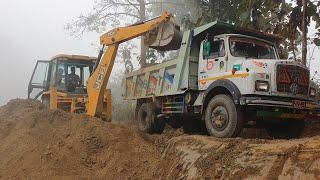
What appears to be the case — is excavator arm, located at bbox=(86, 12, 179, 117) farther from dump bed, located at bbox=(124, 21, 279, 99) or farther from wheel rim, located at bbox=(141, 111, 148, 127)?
wheel rim, located at bbox=(141, 111, 148, 127)

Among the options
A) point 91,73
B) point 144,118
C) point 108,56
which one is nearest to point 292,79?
point 144,118

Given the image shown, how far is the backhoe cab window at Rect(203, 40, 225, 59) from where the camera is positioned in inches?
406

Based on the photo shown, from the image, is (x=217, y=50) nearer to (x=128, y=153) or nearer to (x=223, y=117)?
(x=223, y=117)

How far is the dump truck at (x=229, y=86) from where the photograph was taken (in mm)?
9180

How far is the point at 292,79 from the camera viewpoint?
948 centimetres

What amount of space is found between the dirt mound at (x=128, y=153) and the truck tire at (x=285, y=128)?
394 millimetres

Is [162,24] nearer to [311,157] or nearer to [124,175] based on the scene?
[124,175]

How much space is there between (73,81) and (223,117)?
7726 mm

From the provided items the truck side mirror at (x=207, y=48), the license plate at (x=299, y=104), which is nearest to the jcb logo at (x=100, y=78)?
the truck side mirror at (x=207, y=48)

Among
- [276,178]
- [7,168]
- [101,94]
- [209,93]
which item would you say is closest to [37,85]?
[101,94]

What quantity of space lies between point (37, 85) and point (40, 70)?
656 millimetres

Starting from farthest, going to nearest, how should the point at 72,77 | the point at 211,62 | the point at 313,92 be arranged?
the point at 72,77 < the point at 211,62 < the point at 313,92

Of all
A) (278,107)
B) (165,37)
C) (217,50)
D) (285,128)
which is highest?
(165,37)

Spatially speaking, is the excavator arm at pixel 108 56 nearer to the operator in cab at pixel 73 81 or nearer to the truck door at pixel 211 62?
the truck door at pixel 211 62
